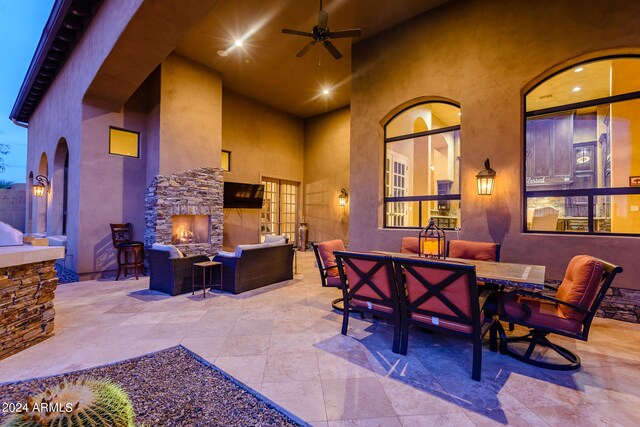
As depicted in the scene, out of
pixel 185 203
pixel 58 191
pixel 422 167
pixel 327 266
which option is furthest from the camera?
pixel 58 191

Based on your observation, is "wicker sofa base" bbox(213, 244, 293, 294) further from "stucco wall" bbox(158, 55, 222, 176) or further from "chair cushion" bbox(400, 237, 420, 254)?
"stucco wall" bbox(158, 55, 222, 176)

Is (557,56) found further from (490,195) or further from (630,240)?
(630,240)

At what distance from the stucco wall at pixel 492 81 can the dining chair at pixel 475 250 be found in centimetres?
69

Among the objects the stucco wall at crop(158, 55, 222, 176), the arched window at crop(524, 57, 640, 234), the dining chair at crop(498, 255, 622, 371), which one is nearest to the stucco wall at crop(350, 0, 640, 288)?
the arched window at crop(524, 57, 640, 234)

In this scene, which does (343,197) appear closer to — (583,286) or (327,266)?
(327,266)

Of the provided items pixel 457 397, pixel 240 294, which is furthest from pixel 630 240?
pixel 240 294

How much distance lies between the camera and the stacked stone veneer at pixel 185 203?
6.44 metres

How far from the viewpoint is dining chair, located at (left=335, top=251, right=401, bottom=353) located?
2848 millimetres

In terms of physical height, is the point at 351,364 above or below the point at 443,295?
below

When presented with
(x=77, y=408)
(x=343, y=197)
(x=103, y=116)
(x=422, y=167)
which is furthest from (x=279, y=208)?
(x=77, y=408)

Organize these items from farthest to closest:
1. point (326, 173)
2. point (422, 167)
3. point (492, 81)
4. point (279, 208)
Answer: point (279, 208)
point (326, 173)
point (422, 167)
point (492, 81)

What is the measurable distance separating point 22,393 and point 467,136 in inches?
249

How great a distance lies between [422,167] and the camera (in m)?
7.18

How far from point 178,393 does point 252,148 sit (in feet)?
26.4
